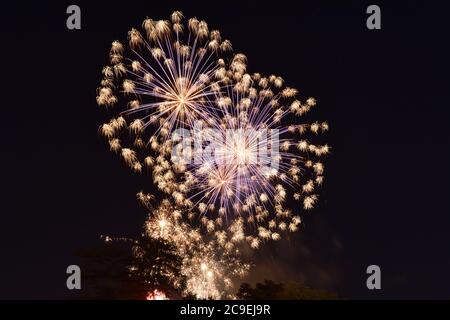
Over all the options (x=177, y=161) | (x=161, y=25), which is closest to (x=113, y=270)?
(x=177, y=161)

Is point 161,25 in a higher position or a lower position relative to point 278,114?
higher
